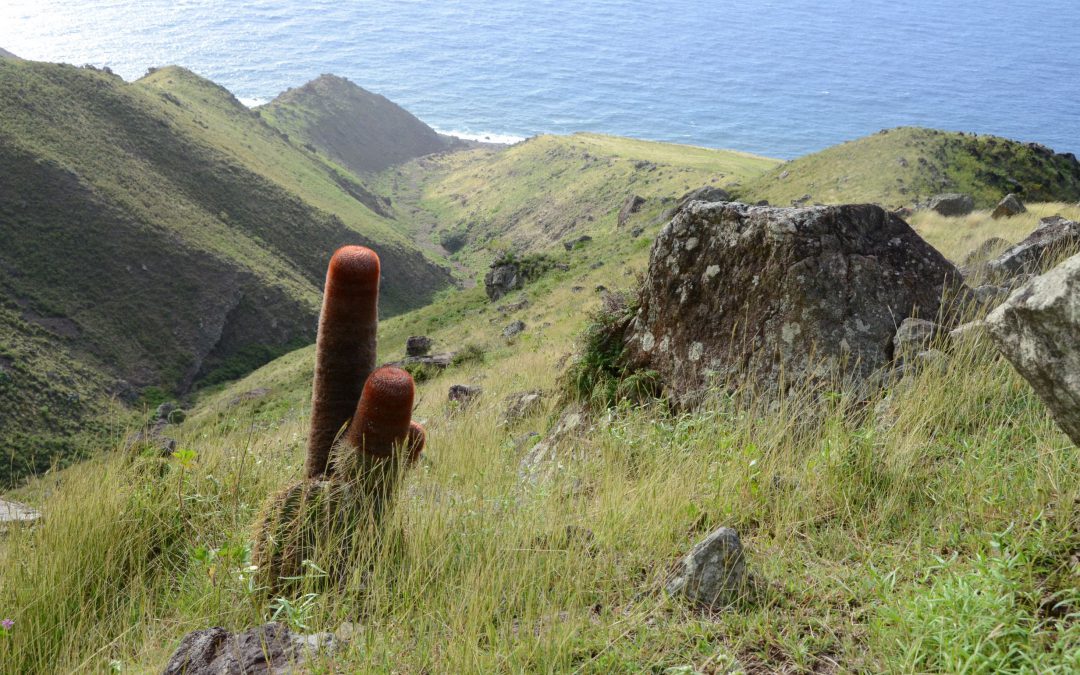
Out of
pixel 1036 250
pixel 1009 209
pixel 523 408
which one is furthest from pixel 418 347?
pixel 1036 250

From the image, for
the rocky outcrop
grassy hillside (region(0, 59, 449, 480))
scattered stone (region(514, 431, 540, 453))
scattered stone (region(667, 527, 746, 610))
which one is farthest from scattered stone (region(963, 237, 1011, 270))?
grassy hillside (region(0, 59, 449, 480))

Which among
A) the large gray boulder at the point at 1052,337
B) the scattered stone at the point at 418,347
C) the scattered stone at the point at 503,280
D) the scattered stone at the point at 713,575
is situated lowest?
the scattered stone at the point at 503,280

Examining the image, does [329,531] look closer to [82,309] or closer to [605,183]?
[82,309]

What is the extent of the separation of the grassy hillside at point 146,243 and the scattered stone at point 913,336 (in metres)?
51.6

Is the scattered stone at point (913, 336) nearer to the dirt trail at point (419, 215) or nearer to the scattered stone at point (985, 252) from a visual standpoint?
the scattered stone at point (985, 252)

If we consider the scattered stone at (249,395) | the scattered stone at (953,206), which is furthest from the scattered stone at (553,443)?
the scattered stone at (249,395)

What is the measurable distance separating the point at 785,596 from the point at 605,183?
103 metres

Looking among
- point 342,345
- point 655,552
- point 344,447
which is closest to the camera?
point 655,552

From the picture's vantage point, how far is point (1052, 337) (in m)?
2.82

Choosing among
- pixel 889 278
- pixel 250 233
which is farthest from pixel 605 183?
pixel 889 278

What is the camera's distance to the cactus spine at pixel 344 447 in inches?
147

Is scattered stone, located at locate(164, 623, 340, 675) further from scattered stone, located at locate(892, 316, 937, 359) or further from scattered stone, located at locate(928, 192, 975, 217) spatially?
scattered stone, located at locate(928, 192, 975, 217)

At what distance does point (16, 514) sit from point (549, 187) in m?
114

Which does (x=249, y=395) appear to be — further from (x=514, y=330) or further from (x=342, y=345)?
(x=342, y=345)
